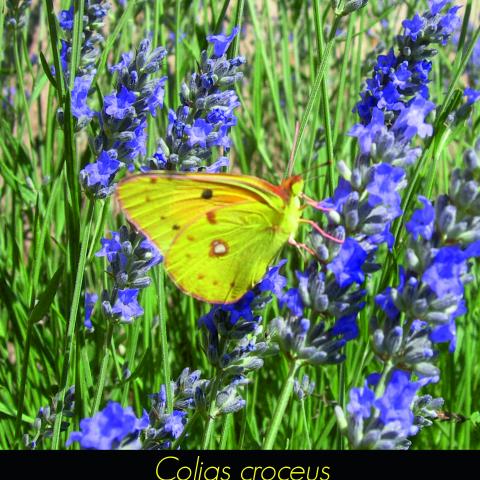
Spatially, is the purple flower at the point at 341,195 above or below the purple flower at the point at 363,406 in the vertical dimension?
above

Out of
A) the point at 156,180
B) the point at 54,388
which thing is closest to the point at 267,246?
the point at 156,180

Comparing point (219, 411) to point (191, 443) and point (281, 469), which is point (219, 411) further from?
point (191, 443)

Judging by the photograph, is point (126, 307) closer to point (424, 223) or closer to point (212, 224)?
point (212, 224)

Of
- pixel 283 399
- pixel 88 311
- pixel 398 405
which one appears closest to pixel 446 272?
pixel 398 405

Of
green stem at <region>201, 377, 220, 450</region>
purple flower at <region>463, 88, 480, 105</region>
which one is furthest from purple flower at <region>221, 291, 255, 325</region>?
purple flower at <region>463, 88, 480, 105</region>

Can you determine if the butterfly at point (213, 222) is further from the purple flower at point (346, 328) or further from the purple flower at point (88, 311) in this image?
the purple flower at point (88, 311)

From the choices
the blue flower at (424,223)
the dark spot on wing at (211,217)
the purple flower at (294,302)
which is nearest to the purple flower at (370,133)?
the blue flower at (424,223)

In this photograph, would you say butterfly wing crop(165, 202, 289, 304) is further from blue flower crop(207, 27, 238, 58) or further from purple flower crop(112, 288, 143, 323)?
blue flower crop(207, 27, 238, 58)
